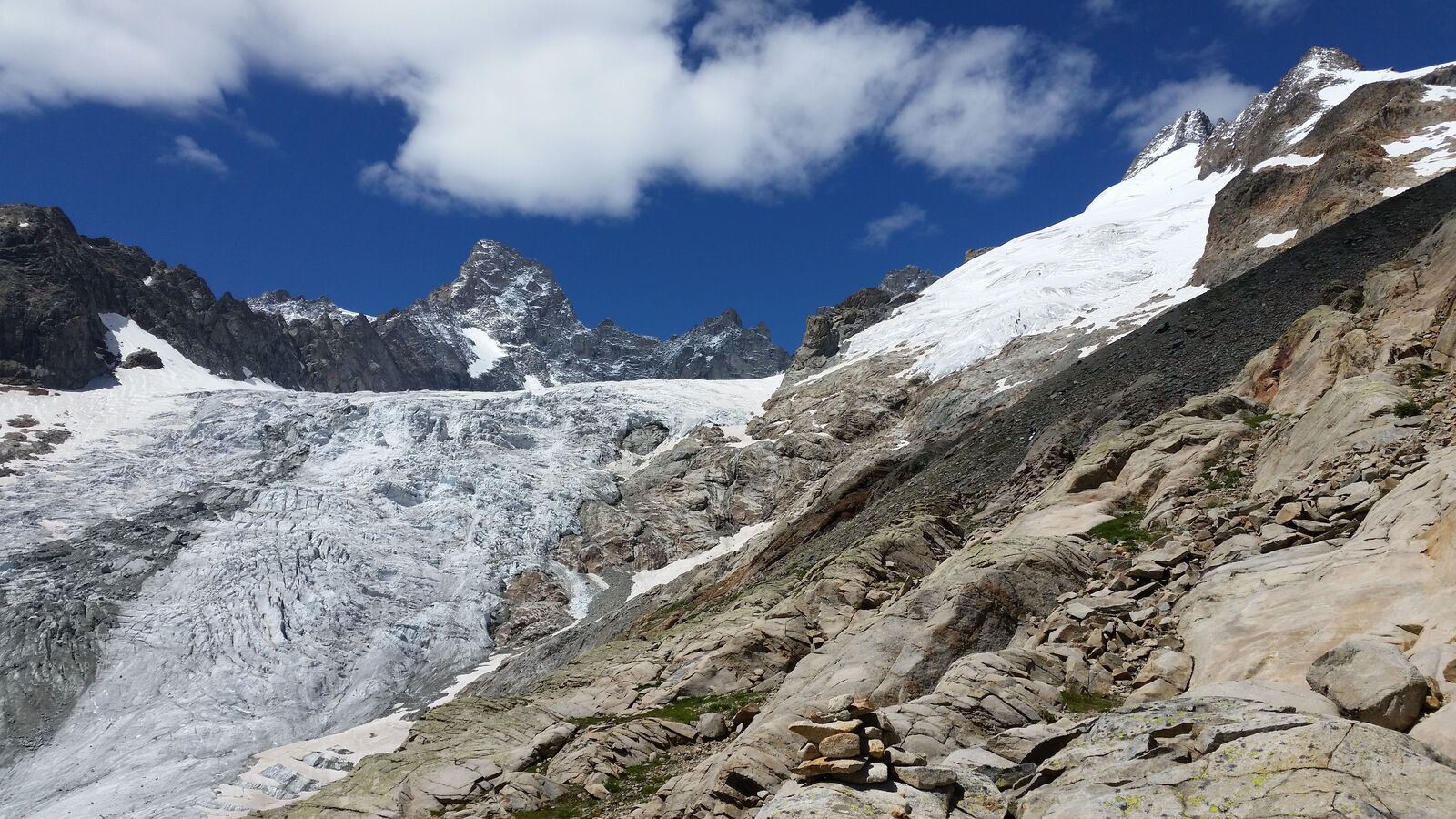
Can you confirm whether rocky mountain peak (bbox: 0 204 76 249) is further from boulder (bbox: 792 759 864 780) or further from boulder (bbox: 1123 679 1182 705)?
boulder (bbox: 1123 679 1182 705)

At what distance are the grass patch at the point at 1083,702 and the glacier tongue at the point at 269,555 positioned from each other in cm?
5752

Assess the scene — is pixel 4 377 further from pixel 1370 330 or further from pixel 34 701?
pixel 1370 330

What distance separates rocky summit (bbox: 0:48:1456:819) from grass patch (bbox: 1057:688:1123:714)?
0.78 ft

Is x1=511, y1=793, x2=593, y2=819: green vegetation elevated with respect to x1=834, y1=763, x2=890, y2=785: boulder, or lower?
lower

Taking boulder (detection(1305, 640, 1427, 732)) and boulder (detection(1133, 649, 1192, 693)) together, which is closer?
boulder (detection(1305, 640, 1427, 732))

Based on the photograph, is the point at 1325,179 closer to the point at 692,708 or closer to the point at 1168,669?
the point at 692,708

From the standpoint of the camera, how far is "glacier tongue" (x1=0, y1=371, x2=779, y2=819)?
2557 inches

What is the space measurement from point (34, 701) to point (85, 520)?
2901 cm

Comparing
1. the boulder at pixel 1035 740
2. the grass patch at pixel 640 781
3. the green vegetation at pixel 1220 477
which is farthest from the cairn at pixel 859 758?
the green vegetation at pixel 1220 477

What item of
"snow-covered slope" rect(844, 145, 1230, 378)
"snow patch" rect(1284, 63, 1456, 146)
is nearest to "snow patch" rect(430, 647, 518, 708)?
"snow-covered slope" rect(844, 145, 1230, 378)

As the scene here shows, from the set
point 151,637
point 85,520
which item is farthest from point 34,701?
point 85,520

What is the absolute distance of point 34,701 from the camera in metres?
67.6

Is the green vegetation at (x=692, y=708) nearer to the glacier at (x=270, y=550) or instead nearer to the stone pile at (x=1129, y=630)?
the stone pile at (x=1129, y=630)

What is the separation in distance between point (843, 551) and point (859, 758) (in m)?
23.7
